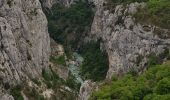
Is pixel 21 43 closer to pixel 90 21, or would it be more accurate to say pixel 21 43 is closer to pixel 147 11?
pixel 147 11

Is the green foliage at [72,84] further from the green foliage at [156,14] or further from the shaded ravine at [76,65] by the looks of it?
the green foliage at [156,14]

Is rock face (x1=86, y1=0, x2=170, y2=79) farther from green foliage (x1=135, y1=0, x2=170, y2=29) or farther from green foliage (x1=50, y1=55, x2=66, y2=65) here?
green foliage (x1=50, y1=55, x2=66, y2=65)

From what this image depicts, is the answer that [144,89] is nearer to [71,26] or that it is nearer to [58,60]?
[58,60]

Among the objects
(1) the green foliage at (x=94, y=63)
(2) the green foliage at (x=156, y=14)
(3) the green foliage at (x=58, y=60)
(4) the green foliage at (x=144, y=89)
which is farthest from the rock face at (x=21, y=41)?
(4) the green foliage at (x=144, y=89)

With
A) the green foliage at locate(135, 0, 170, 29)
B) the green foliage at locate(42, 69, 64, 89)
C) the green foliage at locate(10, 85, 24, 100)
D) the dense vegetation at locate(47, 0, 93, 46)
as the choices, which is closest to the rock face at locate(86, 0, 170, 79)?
the green foliage at locate(135, 0, 170, 29)

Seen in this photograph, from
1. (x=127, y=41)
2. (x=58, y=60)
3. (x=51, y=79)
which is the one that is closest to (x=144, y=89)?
(x=127, y=41)

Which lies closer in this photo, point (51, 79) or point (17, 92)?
point (17, 92)

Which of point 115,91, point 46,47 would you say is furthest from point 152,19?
point 115,91
